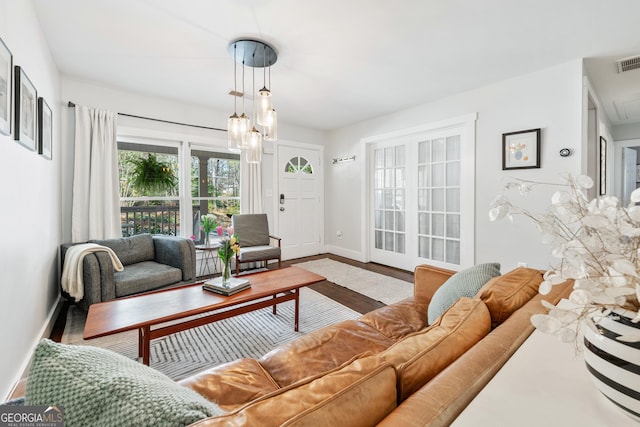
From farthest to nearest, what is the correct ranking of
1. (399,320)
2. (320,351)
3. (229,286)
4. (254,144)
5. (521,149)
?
(521,149) → (254,144) → (229,286) → (399,320) → (320,351)

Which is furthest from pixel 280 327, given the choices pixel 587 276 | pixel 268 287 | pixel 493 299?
pixel 587 276

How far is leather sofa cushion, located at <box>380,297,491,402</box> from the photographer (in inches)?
28.8

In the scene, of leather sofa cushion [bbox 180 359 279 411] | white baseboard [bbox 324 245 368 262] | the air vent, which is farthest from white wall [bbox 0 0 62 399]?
the air vent

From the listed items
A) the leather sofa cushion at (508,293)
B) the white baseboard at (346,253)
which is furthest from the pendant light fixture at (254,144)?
the white baseboard at (346,253)

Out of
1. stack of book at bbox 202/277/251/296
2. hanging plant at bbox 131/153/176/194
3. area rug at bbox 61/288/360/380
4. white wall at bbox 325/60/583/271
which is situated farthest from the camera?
hanging plant at bbox 131/153/176/194

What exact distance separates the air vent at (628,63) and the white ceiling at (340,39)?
4.7 inches

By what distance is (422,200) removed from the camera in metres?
4.16

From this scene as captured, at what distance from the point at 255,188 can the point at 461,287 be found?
365 centimetres

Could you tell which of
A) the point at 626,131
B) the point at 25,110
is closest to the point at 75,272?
the point at 25,110

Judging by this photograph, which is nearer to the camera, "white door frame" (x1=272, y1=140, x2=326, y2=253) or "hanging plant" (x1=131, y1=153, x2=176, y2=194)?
"hanging plant" (x1=131, y1=153, x2=176, y2=194)

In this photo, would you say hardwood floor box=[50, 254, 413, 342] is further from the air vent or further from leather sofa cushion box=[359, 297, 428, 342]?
the air vent

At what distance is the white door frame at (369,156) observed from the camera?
11.4 feet

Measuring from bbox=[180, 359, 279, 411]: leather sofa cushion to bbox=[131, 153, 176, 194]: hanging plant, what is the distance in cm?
337

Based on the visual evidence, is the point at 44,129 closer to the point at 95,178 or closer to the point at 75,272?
the point at 95,178
